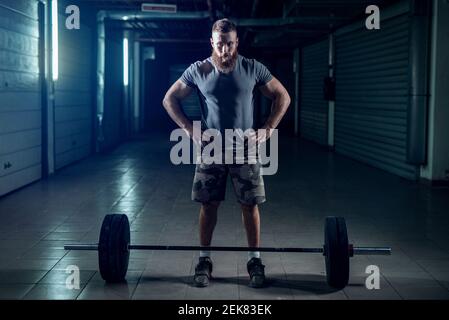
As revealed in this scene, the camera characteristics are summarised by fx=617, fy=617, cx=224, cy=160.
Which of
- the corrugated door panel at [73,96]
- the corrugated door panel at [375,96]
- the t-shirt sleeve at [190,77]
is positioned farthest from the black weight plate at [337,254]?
the corrugated door panel at [73,96]

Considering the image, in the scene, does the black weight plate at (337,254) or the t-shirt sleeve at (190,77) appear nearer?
the black weight plate at (337,254)

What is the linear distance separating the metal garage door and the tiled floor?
36cm

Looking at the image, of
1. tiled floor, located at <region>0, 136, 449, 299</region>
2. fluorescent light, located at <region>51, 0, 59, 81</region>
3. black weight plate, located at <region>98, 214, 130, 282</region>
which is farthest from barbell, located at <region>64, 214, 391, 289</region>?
fluorescent light, located at <region>51, 0, 59, 81</region>

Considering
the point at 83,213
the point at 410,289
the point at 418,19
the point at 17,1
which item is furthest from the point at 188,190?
the point at 410,289

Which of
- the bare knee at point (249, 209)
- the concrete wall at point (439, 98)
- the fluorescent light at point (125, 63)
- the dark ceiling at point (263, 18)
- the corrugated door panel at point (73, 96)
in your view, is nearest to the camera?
the bare knee at point (249, 209)

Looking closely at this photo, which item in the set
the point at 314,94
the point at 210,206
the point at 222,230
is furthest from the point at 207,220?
the point at 314,94

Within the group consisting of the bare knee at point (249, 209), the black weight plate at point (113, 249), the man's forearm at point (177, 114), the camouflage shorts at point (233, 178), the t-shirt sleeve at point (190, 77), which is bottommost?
the black weight plate at point (113, 249)

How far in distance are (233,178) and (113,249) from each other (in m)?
0.97

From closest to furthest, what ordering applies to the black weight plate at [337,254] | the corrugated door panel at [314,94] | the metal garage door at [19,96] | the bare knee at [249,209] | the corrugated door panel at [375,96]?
the black weight plate at [337,254] < the bare knee at [249,209] < the metal garage door at [19,96] < the corrugated door panel at [375,96] < the corrugated door panel at [314,94]

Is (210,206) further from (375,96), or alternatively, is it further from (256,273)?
(375,96)

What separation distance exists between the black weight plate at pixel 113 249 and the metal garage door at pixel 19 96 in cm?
434

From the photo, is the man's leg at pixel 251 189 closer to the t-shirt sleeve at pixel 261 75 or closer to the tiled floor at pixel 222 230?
the tiled floor at pixel 222 230

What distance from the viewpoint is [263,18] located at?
14680 millimetres

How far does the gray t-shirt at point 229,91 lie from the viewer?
425 cm
